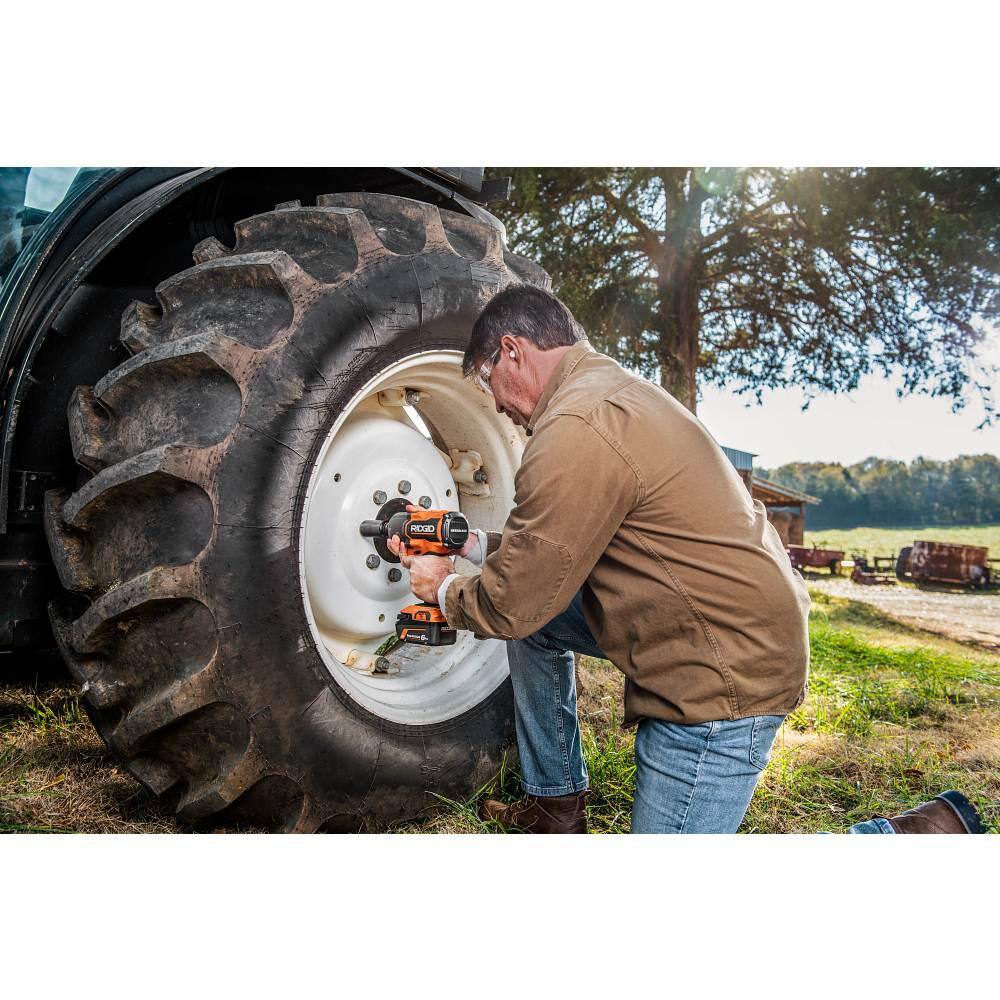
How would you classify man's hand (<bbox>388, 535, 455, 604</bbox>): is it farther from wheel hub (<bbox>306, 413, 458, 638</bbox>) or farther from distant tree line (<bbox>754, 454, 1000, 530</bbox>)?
distant tree line (<bbox>754, 454, 1000, 530</bbox>)

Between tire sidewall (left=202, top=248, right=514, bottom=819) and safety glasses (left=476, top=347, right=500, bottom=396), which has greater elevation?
safety glasses (left=476, top=347, right=500, bottom=396)

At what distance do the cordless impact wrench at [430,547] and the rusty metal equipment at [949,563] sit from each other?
113 inches

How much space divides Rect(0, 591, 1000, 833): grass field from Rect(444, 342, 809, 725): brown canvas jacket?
0.68 meters

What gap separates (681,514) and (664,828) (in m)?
0.60

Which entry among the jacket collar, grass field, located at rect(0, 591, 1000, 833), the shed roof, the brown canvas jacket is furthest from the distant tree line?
the jacket collar

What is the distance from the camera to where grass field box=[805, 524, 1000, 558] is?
3602mm

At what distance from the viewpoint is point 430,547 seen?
1.81 meters

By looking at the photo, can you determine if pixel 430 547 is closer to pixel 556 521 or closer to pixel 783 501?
pixel 556 521

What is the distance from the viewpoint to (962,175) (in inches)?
128

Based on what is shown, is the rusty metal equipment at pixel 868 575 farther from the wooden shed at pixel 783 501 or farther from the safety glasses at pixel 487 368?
the safety glasses at pixel 487 368

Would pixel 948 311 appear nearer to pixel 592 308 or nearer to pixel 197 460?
pixel 592 308

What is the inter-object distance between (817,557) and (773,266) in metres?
1.59

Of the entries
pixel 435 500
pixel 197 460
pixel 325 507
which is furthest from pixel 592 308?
pixel 197 460

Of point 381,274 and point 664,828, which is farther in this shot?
point 381,274
